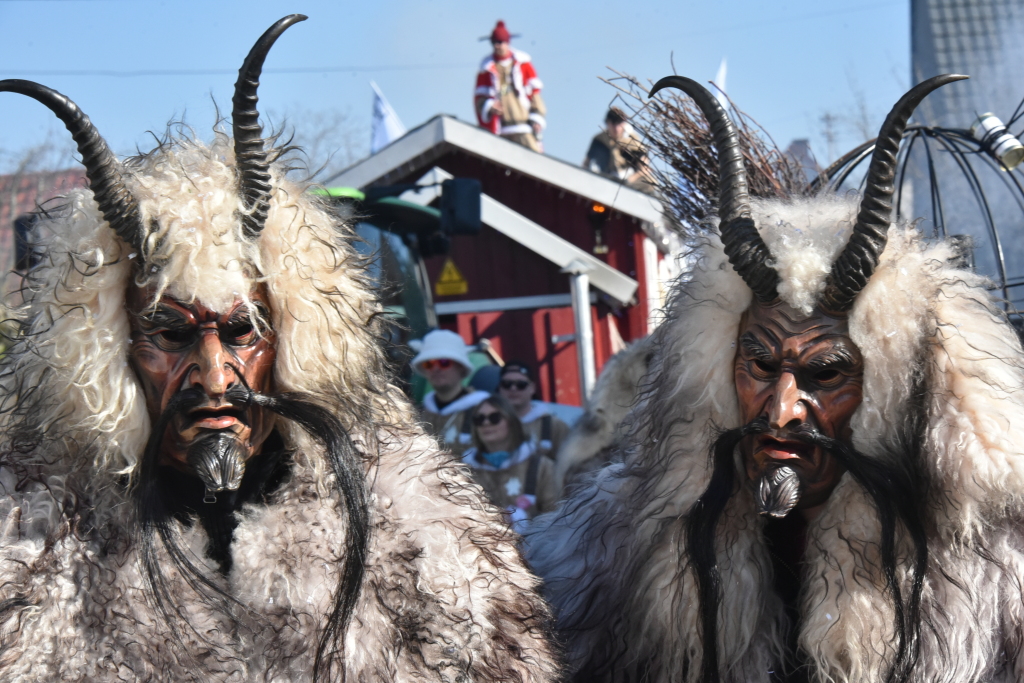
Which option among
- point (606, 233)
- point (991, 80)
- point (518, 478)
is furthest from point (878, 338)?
point (991, 80)

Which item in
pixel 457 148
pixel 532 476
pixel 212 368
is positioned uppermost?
pixel 457 148

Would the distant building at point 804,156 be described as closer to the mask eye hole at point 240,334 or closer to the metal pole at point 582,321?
the mask eye hole at point 240,334

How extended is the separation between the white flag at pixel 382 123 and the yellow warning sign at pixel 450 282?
247 cm

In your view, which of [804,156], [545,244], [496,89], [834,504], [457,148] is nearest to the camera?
[834,504]

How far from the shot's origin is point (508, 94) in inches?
466

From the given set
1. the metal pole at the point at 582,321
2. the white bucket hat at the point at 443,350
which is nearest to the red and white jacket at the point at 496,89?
the metal pole at the point at 582,321

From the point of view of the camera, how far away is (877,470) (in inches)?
93.6

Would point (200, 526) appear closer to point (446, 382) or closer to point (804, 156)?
point (804, 156)

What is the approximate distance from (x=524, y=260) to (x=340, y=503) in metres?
8.85

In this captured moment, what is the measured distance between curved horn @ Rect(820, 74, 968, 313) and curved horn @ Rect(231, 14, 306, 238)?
1.37 meters

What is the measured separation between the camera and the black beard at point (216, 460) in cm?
218

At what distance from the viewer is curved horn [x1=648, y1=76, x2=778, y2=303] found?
2.50m

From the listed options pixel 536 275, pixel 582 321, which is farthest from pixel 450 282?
pixel 582 321

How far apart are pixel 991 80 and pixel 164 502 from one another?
11.3m
